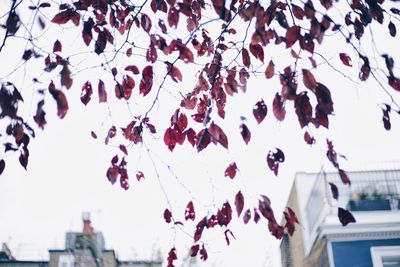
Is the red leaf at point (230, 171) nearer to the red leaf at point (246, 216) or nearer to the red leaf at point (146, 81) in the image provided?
the red leaf at point (246, 216)

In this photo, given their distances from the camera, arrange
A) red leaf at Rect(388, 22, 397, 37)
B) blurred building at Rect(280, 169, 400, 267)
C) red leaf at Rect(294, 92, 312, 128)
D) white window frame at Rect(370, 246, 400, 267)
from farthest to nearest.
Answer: blurred building at Rect(280, 169, 400, 267) → white window frame at Rect(370, 246, 400, 267) → red leaf at Rect(388, 22, 397, 37) → red leaf at Rect(294, 92, 312, 128)

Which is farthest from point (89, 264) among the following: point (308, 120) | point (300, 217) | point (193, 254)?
point (308, 120)

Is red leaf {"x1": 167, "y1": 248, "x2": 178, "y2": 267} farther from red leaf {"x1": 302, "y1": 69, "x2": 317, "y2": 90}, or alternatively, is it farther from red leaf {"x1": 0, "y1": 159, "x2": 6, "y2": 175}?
red leaf {"x1": 302, "y1": 69, "x2": 317, "y2": 90}

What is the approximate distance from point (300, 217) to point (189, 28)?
55.9 ft

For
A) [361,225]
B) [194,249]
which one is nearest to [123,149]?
[194,249]

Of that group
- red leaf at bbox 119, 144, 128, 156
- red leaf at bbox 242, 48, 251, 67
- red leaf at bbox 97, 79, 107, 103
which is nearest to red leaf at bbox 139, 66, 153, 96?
red leaf at bbox 97, 79, 107, 103

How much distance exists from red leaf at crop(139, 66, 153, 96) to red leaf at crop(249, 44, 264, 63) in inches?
39.2

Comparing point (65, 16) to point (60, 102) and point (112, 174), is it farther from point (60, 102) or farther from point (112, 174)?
point (112, 174)

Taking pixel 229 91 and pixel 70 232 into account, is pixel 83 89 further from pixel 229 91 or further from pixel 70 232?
pixel 70 232

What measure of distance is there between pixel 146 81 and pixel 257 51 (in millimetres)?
1099

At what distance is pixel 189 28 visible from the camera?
4.12 meters

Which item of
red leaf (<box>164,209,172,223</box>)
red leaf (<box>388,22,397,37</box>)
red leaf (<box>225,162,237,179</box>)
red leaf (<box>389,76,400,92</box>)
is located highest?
red leaf (<box>388,22,397,37</box>)

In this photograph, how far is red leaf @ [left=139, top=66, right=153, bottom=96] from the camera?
11.3ft

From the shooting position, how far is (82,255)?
1830 centimetres
